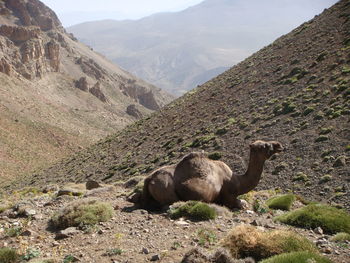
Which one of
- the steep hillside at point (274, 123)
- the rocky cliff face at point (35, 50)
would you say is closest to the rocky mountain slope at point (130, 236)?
the steep hillside at point (274, 123)

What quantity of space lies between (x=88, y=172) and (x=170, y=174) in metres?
28.5

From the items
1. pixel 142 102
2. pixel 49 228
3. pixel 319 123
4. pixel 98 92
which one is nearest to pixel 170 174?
pixel 49 228

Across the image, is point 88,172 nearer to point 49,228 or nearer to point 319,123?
point 319,123

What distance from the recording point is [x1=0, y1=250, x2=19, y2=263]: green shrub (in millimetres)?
8672

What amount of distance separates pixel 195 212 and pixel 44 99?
263 ft

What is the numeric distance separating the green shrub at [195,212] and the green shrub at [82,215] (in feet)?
6.61

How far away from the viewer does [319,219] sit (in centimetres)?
1074


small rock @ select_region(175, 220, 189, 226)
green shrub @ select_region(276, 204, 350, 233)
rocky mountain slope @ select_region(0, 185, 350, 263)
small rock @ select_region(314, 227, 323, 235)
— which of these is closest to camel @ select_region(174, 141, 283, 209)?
rocky mountain slope @ select_region(0, 185, 350, 263)

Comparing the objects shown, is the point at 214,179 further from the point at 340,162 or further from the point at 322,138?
the point at 322,138

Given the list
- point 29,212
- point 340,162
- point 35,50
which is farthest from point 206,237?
point 35,50

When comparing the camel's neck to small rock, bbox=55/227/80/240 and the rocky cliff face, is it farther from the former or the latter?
the rocky cliff face

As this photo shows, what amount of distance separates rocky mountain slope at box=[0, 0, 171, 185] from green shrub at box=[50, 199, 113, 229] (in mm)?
40998

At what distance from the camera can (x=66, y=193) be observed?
55.6 feet

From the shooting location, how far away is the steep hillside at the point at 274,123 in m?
23.4
